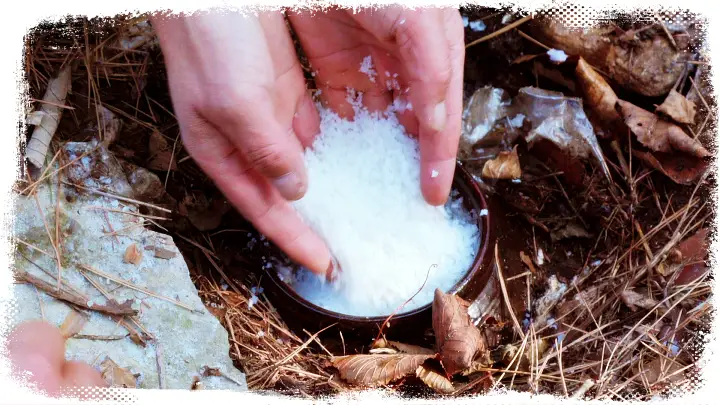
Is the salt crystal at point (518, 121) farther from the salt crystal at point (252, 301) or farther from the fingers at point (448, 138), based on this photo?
the salt crystal at point (252, 301)

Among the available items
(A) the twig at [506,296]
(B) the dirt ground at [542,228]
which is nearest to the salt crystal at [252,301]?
(B) the dirt ground at [542,228]

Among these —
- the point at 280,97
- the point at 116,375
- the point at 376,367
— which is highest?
the point at 280,97

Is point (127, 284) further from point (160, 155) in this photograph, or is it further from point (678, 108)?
point (678, 108)

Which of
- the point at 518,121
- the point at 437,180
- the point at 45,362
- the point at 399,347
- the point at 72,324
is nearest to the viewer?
the point at 45,362

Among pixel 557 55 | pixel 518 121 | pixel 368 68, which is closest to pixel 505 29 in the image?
pixel 557 55

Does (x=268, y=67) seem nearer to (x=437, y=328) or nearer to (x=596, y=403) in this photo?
(x=437, y=328)

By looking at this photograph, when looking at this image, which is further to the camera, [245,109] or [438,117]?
[438,117]
